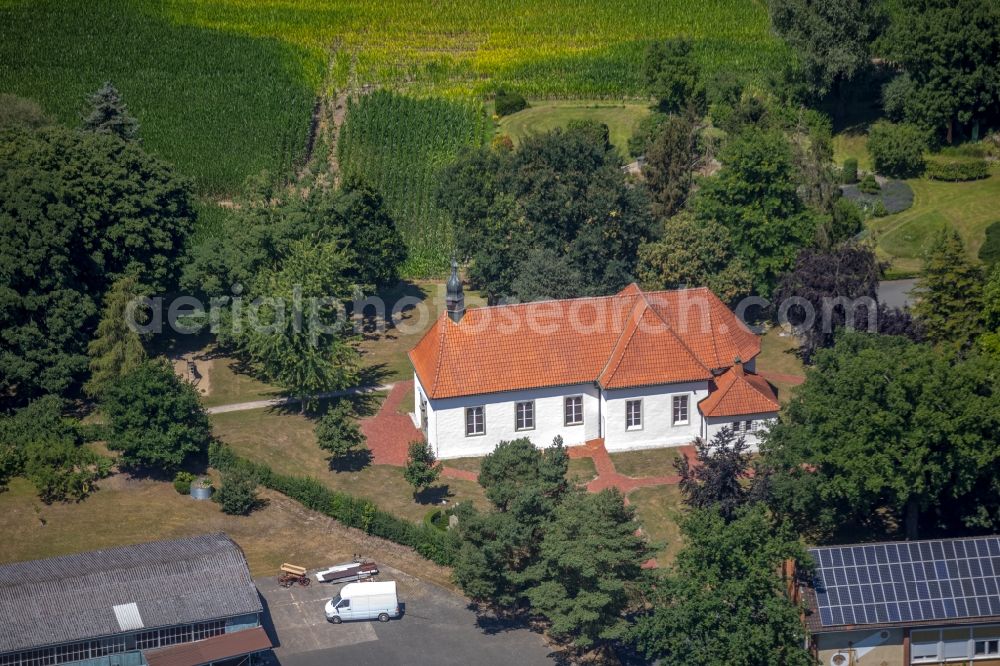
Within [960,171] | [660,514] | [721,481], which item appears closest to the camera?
[721,481]

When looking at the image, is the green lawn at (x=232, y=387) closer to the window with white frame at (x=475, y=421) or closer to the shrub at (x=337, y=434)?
the shrub at (x=337, y=434)

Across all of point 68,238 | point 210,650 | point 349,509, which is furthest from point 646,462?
point 68,238

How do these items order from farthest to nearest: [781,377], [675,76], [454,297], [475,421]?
[675,76] → [781,377] → [475,421] → [454,297]

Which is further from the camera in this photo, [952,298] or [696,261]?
[696,261]

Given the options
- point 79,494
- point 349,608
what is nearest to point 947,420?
point 349,608

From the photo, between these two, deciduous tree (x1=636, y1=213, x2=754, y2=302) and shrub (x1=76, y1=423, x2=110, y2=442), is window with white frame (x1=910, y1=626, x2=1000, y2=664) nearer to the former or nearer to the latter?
deciduous tree (x1=636, y1=213, x2=754, y2=302)

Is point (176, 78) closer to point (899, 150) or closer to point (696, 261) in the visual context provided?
point (696, 261)

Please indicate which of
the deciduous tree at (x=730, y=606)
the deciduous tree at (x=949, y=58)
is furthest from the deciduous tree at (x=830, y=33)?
the deciduous tree at (x=730, y=606)
